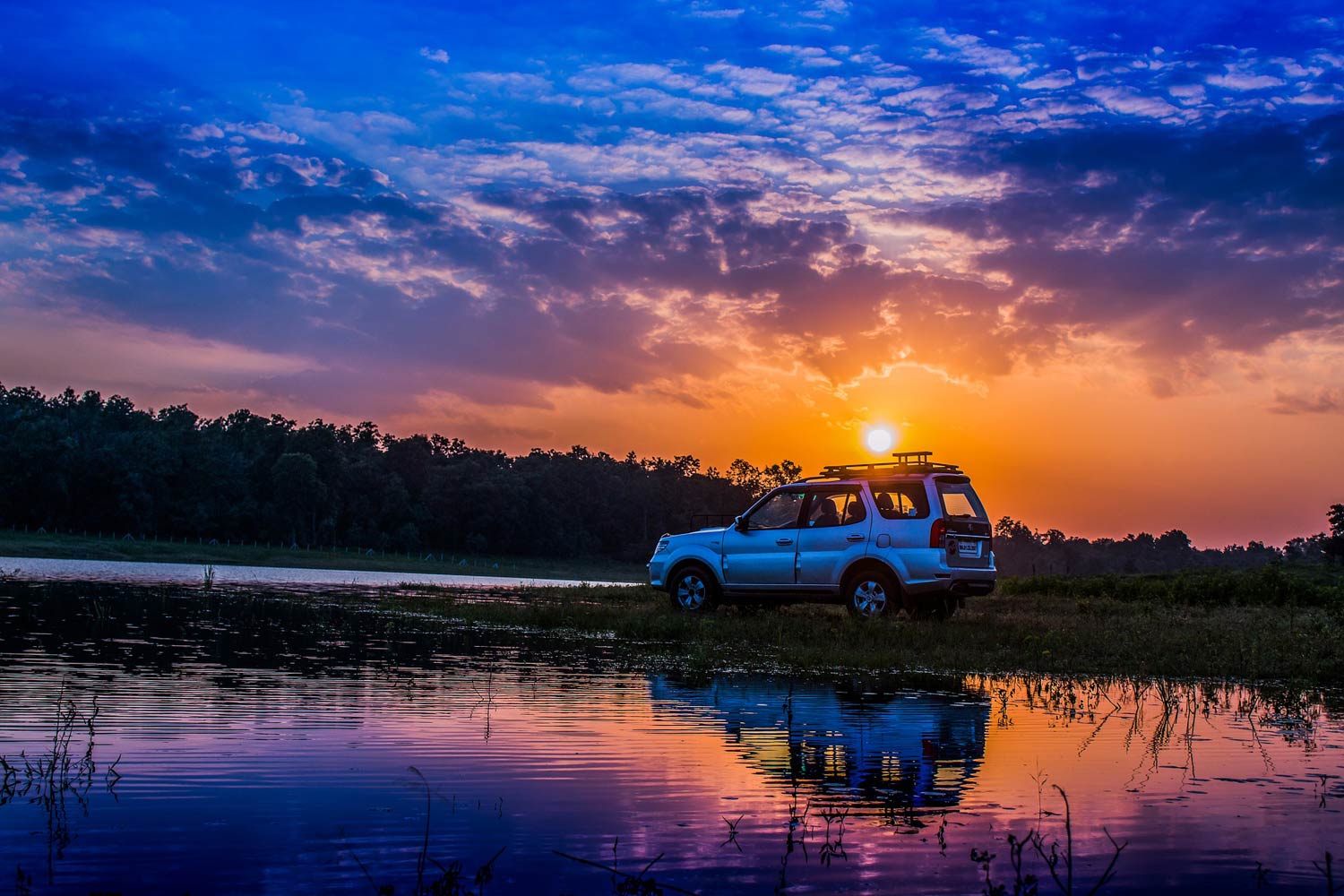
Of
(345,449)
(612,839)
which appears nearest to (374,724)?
(612,839)

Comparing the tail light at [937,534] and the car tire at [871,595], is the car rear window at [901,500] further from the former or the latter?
the car tire at [871,595]

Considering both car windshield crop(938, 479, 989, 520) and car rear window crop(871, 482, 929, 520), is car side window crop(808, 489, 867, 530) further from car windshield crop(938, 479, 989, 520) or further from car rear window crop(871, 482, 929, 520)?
car windshield crop(938, 479, 989, 520)

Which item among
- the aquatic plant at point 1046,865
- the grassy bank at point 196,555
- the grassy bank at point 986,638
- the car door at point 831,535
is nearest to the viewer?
the aquatic plant at point 1046,865

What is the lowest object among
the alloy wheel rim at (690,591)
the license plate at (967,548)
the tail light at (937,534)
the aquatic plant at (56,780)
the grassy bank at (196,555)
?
the grassy bank at (196,555)

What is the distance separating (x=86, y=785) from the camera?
19.0ft

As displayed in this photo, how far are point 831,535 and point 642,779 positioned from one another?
1287 cm

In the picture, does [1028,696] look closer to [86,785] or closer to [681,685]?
[681,685]

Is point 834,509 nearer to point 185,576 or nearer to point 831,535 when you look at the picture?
point 831,535

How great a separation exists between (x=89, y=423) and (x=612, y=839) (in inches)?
5807

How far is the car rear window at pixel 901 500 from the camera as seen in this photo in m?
18.4

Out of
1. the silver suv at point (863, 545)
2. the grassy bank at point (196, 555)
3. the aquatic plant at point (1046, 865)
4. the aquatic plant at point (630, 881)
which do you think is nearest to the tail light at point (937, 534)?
the silver suv at point (863, 545)

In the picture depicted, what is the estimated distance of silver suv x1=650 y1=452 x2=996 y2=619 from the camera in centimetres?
1817

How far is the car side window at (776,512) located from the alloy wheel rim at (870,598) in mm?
1980

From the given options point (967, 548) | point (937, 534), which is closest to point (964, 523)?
point (967, 548)
